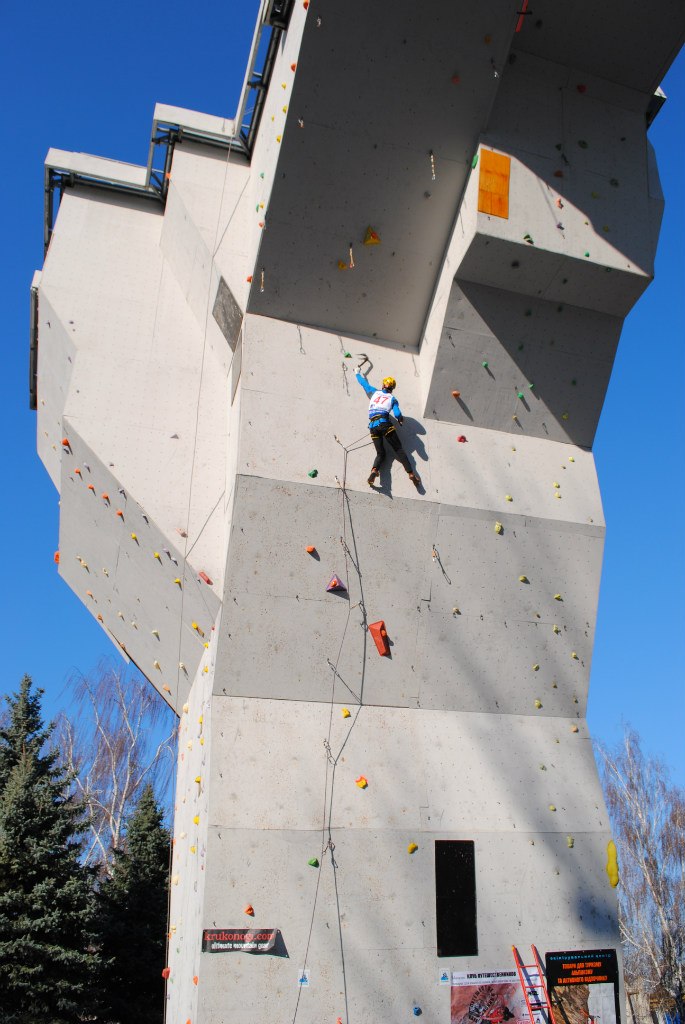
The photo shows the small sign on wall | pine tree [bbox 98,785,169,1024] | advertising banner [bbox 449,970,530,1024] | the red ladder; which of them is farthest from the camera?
pine tree [bbox 98,785,169,1024]

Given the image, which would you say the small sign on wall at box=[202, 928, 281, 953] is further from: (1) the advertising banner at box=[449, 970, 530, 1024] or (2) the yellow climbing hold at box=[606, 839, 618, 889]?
(2) the yellow climbing hold at box=[606, 839, 618, 889]

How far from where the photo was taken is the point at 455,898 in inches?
224

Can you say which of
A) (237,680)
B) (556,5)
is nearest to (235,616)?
(237,680)

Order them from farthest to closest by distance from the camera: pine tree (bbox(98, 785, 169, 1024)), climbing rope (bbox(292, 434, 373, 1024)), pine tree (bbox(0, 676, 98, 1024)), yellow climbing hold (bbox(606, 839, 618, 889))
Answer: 1. pine tree (bbox(98, 785, 169, 1024))
2. pine tree (bbox(0, 676, 98, 1024))
3. yellow climbing hold (bbox(606, 839, 618, 889))
4. climbing rope (bbox(292, 434, 373, 1024))

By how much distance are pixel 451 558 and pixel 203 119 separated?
15.4 ft

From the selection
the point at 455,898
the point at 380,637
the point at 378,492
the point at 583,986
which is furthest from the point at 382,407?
the point at 583,986

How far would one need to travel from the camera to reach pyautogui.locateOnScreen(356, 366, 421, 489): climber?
6348 mm

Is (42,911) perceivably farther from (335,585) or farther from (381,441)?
(381,441)

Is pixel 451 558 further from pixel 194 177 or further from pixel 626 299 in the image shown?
pixel 194 177

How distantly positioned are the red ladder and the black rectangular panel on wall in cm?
38

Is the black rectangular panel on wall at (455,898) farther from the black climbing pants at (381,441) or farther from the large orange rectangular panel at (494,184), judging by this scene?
the large orange rectangular panel at (494,184)

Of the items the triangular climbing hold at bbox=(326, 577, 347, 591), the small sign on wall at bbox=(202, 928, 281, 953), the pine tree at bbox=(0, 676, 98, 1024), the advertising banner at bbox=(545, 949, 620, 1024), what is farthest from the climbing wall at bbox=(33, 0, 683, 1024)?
the pine tree at bbox=(0, 676, 98, 1024)

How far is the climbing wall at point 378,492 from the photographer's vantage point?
18.2ft

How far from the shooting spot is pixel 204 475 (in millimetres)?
6754
